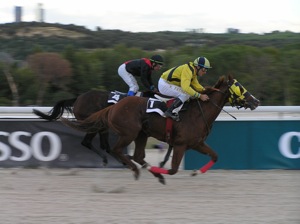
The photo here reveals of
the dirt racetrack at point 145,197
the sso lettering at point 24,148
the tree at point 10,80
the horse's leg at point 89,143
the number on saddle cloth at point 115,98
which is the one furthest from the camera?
the tree at point 10,80

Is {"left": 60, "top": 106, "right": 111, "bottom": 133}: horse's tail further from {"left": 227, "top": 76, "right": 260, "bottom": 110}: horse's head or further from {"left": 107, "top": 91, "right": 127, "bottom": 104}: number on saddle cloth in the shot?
{"left": 227, "top": 76, "right": 260, "bottom": 110}: horse's head

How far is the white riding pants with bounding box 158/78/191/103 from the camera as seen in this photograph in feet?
26.1

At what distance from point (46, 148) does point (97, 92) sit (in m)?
1.31

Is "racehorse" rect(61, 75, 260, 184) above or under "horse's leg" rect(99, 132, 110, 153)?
above

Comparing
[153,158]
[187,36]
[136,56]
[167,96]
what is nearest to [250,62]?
[136,56]

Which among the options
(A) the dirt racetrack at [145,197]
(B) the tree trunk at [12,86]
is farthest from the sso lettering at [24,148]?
(B) the tree trunk at [12,86]

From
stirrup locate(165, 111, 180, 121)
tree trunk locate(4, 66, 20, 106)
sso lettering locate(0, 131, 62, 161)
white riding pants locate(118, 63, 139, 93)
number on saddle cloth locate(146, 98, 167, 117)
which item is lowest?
tree trunk locate(4, 66, 20, 106)

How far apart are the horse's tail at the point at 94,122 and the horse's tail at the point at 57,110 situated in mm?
852

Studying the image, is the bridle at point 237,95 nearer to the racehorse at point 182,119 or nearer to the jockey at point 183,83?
the racehorse at point 182,119

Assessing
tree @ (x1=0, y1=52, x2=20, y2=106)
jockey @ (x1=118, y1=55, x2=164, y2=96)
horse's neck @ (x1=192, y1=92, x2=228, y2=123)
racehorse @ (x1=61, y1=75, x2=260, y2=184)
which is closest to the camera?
racehorse @ (x1=61, y1=75, x2=260, y2=184)

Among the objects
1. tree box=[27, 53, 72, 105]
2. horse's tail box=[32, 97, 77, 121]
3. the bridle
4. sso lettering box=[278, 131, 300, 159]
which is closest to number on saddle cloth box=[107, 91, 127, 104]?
horse's tail box=[32, 97, 77, 121]

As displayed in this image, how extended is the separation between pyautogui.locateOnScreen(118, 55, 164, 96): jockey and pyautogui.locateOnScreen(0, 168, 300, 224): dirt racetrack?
143 cm

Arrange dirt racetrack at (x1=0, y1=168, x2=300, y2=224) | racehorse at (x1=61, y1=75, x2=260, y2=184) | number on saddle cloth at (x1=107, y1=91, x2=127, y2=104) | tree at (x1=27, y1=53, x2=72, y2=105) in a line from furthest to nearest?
1. tree at (x1=27, y1=53, x2=72, y2=105)
2. number on saddle cloth at (x1=107, y1=91, x2=127, y2=104)
3. racehorse at (x1=61, y1=75, x2=260, y2=184)
4. dirt racetrack at (x1=0, y1=168, x2=300, y2=224)

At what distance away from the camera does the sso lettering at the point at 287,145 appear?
364 inches
